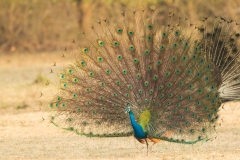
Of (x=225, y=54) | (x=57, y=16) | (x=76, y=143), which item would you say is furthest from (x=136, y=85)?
(x=57, y=16)

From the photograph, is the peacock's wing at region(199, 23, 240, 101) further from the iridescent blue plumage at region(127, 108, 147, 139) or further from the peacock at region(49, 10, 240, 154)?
the iridescent blue plumage at region(127, 108, 147, 139)

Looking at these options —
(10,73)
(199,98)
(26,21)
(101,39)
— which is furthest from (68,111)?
(26,21)

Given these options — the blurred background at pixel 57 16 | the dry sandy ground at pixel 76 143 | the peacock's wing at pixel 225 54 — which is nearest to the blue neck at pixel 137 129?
the dry sandy ground at pixel 76 143

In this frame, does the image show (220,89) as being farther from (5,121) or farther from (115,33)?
(5,121)

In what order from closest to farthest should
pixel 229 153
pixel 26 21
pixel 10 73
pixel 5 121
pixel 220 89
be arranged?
pixel 229 153 < pixel 220 89 < pixel 5 121 < pixel 10 73 < pixel 26 21

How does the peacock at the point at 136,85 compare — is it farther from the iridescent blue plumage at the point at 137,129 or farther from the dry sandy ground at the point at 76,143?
the dry sandy ground at the point at 76,143

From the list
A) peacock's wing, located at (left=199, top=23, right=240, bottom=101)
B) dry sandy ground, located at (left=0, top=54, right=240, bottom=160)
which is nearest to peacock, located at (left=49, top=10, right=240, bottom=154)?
dry sandy ground, located at (left=0, top=54, right=240, bottom=160)

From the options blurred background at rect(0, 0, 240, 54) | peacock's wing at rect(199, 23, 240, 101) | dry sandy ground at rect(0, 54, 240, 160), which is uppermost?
blurred background at rect(0, 0, 240, 54)
